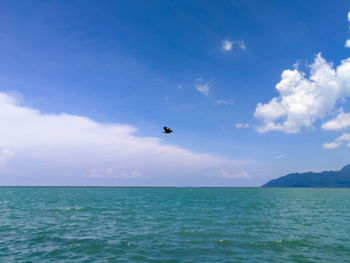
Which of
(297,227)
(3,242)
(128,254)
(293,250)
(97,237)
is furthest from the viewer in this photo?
(297,227)

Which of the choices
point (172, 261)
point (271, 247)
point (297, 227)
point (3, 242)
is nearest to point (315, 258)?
point (271, 247)

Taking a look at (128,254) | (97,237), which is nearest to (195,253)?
(128,254)

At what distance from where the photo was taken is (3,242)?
83.0 ft

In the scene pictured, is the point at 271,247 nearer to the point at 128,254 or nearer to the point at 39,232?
the point at 128,254

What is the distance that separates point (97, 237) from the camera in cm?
2764

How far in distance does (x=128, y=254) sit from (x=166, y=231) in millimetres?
9960

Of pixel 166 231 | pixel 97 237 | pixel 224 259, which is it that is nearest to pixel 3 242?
Result: pixel 97 237

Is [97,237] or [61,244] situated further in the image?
[97,237]

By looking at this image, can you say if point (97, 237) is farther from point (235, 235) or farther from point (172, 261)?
point (235, 235)

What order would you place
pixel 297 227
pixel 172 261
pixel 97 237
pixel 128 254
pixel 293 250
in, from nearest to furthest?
pixel 172 261, pixel 128 254, pixel 293 250, pixel 97 237, pixel 297 227

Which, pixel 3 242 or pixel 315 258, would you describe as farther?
pixel 3 242

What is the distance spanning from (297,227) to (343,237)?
6491 mm

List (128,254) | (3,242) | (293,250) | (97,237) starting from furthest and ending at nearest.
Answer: (97,237), (3,242), (293,250), (128,254)

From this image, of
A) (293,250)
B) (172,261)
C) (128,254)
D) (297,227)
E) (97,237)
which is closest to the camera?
(172,261)
